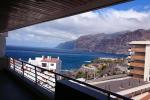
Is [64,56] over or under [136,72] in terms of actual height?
over

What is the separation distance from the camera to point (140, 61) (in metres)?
45.3

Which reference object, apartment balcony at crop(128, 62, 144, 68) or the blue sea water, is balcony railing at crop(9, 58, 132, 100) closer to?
apartment balcony at crop(128, 62, 144, 68)

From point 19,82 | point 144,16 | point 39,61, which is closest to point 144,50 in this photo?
point 39,61

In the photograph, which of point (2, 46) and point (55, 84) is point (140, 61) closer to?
point (2, 46)

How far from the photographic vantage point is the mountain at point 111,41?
143 meters

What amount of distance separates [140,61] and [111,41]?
107m

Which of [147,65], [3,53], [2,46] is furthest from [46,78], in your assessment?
[147,65]

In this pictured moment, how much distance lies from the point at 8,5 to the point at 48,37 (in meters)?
114

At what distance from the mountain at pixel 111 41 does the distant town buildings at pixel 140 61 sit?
89.1 m

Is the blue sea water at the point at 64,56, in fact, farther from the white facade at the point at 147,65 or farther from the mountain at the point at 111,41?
the white facade at the point at 147,65

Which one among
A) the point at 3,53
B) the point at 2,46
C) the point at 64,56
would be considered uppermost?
the point at 2,46

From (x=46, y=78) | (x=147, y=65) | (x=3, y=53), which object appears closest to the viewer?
(x=46, y=78)

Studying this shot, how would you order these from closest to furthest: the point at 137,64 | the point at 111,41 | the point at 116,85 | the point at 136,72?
the point at 116,85
the point at 136,72
the point at 137,64
the point at 111,41

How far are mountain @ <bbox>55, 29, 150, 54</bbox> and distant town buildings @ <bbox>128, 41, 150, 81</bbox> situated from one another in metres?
89.1
